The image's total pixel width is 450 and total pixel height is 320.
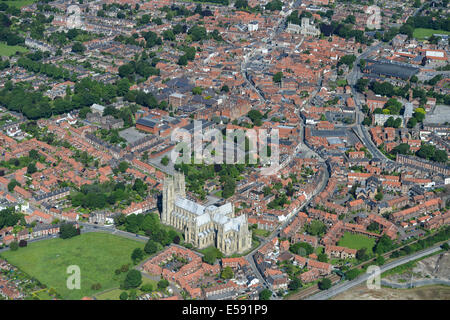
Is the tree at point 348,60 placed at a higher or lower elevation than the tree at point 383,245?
higher

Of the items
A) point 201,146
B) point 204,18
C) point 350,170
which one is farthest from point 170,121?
point 204,18

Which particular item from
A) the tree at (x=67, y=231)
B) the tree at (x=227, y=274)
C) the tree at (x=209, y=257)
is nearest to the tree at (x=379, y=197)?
the tree at (x=209, y=257)

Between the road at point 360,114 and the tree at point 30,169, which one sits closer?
the tree at point 30,169

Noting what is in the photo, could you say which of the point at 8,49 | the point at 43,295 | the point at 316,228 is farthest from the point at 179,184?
the point at 8,49

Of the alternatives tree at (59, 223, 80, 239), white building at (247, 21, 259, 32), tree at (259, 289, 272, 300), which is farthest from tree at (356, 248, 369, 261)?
white building at (247, 21, 259, 32)

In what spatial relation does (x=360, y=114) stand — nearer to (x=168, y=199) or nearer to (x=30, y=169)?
(x=168, y=199)

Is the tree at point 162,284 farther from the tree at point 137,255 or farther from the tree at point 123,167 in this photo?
the tree at point 123,167
